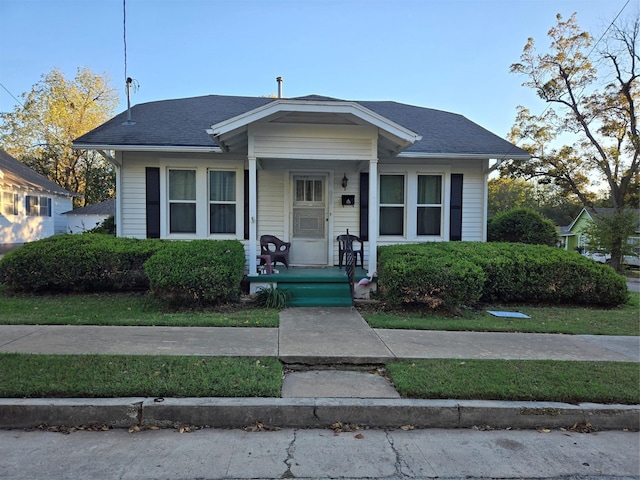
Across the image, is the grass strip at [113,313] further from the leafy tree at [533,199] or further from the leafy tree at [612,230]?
the leafy tree at [533,199]

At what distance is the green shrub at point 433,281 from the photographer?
6.74 meters

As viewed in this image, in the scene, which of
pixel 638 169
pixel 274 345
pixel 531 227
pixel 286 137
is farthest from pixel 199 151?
pixel 638 169

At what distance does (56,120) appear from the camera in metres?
31.6

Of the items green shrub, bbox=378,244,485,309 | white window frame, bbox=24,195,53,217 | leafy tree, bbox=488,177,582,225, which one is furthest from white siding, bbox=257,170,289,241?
leafy tree, bbox=488,177,582,225

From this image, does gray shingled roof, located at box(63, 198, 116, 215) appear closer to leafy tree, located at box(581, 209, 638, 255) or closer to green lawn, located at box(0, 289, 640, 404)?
green lawn, located at box(0, 289, 640, 404)

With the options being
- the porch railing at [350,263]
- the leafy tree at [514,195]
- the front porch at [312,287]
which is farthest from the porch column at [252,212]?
the leafy tree at [514,195]

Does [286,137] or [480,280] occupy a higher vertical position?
[286,137]

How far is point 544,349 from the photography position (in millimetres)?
5238

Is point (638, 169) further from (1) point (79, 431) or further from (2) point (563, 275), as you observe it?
(1) point (79, 431)

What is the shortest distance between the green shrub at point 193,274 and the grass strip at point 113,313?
0.29m

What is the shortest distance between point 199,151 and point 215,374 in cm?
601

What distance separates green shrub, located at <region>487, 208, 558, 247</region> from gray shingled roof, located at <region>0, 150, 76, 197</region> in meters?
21.2

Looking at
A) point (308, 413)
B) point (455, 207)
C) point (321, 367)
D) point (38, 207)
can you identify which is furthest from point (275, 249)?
point (38, 207)

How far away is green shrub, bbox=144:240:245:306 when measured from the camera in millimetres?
6543
